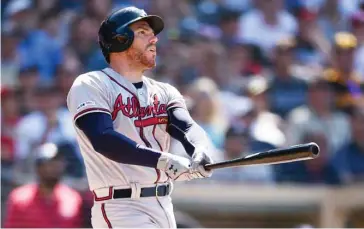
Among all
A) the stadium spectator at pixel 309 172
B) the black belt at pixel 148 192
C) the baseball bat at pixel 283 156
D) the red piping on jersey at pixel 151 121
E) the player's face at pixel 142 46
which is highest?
the player's face at pixel 142 46

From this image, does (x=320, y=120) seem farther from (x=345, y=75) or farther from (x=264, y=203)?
(x=264, y=203)

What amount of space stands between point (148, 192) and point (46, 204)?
2.66 metres

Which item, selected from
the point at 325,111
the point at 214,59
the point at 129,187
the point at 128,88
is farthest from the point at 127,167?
the point at 214,59

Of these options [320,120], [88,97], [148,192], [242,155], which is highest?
[88,97]

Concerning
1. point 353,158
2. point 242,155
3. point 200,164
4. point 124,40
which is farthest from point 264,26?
point 200,164

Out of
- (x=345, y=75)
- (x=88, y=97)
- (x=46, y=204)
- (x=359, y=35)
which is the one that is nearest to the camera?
(x=88, y=97)

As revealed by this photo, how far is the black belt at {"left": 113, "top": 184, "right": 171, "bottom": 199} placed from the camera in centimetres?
399

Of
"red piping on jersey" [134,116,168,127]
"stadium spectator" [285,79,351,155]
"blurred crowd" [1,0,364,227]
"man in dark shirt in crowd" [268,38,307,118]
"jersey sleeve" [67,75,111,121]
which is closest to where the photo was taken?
"jersey sleeve" [67,75,111,121]

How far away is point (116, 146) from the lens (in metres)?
3.77

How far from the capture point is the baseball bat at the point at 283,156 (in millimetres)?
3521

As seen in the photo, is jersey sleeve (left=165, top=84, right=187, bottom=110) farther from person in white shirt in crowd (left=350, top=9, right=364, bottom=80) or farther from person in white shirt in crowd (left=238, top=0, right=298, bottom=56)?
person in white shirt in crowd (left=238, top=0, right=298, bottom=56)

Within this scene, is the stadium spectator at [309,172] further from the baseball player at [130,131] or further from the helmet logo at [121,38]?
the helmet logo at [121,38]

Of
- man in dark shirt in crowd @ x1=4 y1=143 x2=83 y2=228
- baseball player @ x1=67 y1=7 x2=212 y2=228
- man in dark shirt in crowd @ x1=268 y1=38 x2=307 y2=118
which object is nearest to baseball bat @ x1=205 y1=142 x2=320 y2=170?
baseball player @ x1=67 y1=7 x2=212 y2=228

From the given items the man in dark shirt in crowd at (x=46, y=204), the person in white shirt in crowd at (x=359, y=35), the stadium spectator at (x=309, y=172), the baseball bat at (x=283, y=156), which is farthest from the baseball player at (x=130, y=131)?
the person in white shirt in crowd at (x=359, y=35)
